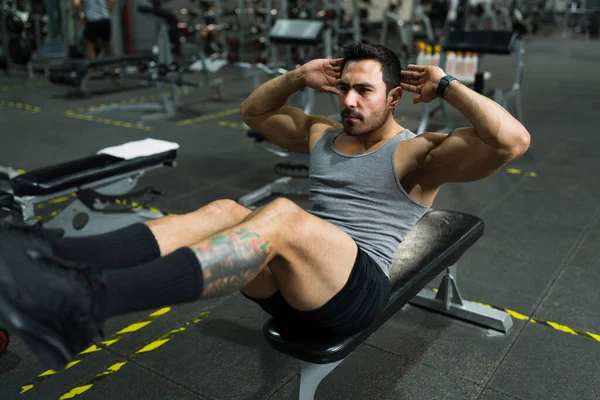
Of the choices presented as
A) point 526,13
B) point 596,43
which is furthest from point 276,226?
point 526,13

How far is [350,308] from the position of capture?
146cm

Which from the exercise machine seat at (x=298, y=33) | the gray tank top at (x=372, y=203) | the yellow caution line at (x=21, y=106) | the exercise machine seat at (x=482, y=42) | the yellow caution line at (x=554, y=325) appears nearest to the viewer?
the gray tank top at (x=372, y=203)

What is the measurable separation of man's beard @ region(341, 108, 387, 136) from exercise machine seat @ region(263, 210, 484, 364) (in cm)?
43

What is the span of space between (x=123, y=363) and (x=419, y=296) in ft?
A: 3.72

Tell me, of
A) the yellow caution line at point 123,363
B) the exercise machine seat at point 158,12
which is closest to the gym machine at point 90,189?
the yellow caution line at point 123,363

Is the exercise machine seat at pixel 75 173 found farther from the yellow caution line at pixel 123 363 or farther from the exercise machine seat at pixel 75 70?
the exercise machine seat at pixel 75 70

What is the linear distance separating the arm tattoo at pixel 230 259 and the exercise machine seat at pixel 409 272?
27cm

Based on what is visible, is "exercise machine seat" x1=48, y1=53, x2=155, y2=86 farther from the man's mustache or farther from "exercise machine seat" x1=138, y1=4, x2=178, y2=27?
the man's mustache

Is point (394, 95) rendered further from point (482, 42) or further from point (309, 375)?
point (482, 42)

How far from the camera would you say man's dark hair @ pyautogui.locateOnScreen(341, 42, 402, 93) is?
169 centimetres

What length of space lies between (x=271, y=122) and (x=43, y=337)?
124 cm

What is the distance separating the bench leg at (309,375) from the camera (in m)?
1.51

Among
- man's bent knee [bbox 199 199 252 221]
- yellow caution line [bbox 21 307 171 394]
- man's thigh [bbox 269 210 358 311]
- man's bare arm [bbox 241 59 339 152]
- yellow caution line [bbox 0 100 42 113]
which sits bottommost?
yellow caution line [bbox 21 307 171 394]

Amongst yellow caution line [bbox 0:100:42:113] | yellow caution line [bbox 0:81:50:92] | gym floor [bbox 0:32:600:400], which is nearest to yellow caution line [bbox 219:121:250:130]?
gym floor [bbox 0:32:600:400]
